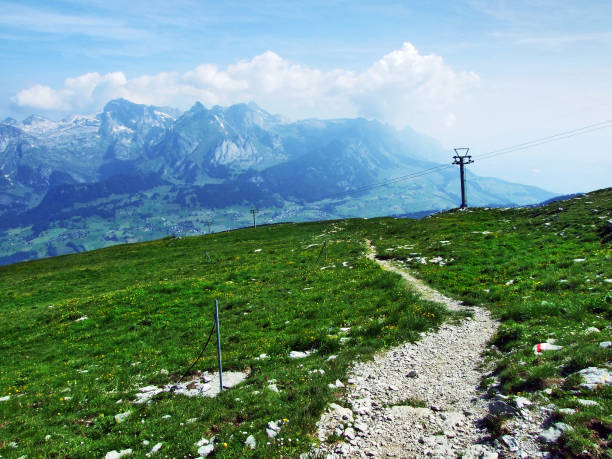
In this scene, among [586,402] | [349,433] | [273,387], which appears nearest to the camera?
A: [586,402]

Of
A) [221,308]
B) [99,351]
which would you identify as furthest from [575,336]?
[99,351]

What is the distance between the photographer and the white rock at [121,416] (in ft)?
41.9

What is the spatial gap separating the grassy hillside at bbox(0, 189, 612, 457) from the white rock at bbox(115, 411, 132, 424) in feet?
0.44

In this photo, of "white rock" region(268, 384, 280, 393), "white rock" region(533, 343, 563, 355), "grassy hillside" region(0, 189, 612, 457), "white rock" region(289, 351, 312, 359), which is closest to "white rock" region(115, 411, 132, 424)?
"grassy hillside" region(0, 189, 612, 457)

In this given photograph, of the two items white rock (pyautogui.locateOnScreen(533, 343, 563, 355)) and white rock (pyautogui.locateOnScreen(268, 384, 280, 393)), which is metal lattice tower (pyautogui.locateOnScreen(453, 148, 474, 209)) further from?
white rock (pyautogui.locateOnScreen(268, 384, 280, 393))

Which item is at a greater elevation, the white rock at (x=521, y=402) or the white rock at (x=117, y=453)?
the white rock at (x=521, y=402)

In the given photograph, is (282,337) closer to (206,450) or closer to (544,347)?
(206,450)

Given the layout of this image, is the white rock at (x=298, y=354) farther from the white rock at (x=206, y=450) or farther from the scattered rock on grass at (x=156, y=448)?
the scattered rock on grass at (x=156, y=448)

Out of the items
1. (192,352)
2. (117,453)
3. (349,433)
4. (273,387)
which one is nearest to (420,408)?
(349,433)

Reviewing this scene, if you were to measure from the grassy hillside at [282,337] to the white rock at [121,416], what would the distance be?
0.13 metres

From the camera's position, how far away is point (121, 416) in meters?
13.0

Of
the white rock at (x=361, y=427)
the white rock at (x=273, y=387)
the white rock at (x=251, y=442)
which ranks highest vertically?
the white rock at (x=361, y=427)

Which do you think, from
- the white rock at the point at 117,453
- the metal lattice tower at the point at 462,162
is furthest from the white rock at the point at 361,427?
the metal lattice tower at the point at 462,162

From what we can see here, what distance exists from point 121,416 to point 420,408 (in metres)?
10.6
